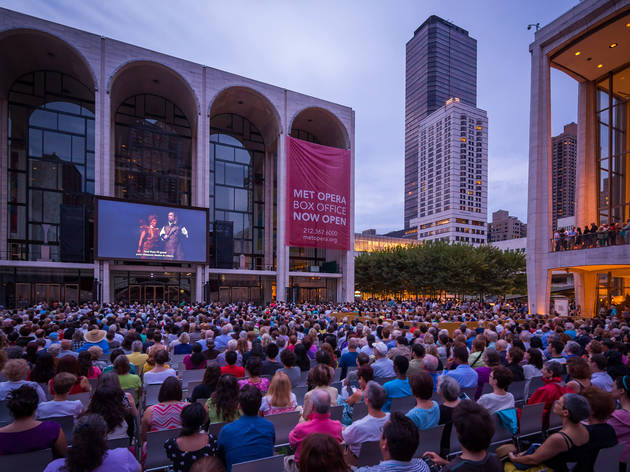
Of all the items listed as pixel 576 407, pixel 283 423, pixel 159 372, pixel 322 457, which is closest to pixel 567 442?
pixel 576 407

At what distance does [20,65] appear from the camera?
29891mm

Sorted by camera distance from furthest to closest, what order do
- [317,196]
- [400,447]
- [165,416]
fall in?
[317,196]
[165,416]
[400,447]

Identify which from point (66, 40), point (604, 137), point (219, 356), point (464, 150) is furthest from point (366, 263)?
point (464, 150)

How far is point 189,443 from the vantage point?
10.2ft

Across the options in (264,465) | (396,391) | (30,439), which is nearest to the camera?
(264,465)

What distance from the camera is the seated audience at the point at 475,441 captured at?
251cm

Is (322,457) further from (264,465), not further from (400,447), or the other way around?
(264,465)

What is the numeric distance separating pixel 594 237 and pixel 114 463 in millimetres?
23808

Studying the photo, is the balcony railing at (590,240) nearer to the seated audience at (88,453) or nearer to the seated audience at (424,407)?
the seated audience at (424,407)

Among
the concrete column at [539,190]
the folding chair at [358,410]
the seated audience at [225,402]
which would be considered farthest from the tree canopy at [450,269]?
the seated audience at [225,402]

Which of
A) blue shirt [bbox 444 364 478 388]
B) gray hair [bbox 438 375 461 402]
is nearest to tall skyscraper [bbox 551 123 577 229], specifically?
blue shirt [bbox 444 364 478 388]

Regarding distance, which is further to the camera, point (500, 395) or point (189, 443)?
point (500, 395)

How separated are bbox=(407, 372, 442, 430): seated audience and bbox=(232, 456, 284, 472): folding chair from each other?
5.06 ft

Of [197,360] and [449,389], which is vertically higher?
[449,389]
